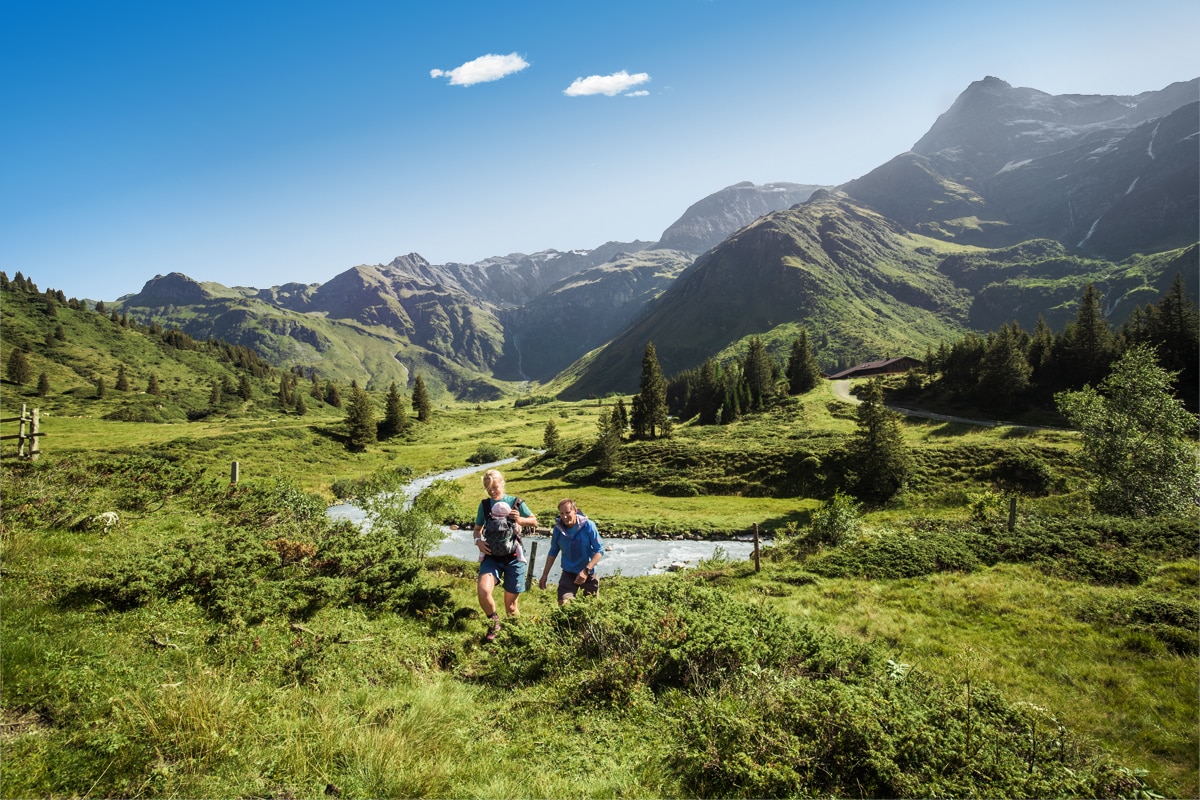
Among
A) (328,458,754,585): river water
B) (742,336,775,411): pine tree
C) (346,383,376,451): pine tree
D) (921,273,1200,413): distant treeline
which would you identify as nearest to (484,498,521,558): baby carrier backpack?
(328,458,754,585): river water

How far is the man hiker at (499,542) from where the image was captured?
1034 centimetres

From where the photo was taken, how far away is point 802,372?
339ft

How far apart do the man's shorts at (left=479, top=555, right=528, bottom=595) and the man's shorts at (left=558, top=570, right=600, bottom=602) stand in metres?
1.12

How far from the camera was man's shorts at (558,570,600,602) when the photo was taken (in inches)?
457

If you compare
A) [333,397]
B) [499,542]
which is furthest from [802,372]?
[333,397]

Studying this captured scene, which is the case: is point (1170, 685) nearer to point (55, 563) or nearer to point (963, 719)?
point (963, 719)

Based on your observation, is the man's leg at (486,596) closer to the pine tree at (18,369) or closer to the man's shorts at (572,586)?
the man's shorts at (572,586)

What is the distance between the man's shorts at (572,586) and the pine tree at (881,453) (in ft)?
141

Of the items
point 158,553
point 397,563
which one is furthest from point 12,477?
point 397,563

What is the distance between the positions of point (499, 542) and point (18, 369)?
164853 mm

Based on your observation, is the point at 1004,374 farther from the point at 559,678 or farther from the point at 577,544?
the point at 559,678

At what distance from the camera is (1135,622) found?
12.0 m

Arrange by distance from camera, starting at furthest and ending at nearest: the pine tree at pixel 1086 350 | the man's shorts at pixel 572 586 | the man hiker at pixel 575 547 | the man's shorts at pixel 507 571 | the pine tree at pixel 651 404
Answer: the pine tree at pixel 651 404 < the pine tree at pixel 1086 350 < the man hiker at pixel 575 547 < the man's shorts at pixel 572 586 < the man's shorts at pixel 507 571

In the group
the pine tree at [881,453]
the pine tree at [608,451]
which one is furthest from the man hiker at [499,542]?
the pine tree at [608,451]
